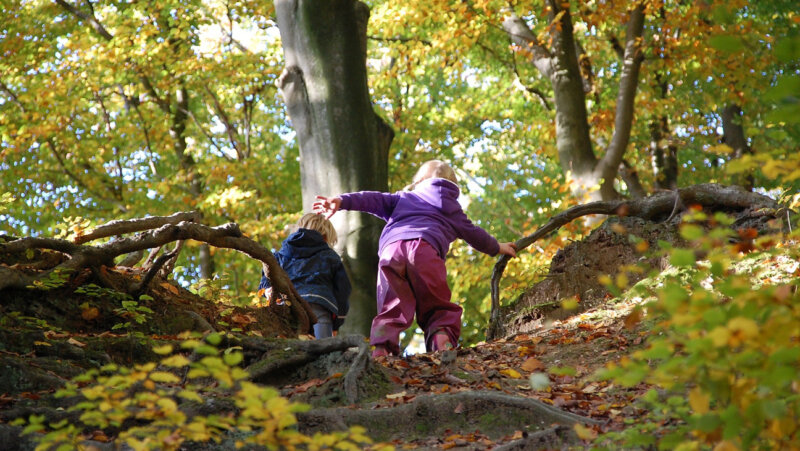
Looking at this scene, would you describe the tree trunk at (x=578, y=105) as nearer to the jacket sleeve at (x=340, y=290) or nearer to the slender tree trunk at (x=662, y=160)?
the jacket sleeve at (x=340, y=290)

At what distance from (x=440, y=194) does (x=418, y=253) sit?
0.63m

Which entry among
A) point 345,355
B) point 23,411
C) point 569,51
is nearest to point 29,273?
point 23,411

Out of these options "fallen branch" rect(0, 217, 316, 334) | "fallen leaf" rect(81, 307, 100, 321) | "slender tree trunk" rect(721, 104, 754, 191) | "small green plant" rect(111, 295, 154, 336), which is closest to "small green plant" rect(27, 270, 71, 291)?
"fallen branch" rect(0, 217, 316, 334)

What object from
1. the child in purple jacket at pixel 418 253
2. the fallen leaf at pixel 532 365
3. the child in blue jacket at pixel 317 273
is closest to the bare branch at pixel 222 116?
the child in blue jacket at pixel 317 273

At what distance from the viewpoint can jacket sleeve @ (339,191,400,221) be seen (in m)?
6.61

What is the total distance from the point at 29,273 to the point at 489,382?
9.80 feet

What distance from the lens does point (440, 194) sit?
6.59m

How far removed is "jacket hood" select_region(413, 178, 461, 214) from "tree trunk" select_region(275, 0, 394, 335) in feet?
6.87

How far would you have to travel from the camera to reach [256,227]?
1464cm

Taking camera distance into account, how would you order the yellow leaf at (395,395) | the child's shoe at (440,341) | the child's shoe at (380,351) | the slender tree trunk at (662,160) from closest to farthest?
the yellow leaf at (395,395) → the child's shoe at (380,351) → the child's shoe at (440,341) → the slender tree trunk at (662,160)

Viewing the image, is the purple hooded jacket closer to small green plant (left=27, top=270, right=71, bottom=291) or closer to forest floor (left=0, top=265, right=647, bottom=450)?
forest floor (left=0, top=265, right=647, bottom=450)

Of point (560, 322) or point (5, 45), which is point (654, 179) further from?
point (5, 45)

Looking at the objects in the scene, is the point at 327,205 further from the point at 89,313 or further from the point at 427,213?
the point at 89,313

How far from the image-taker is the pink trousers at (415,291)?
243 inches
